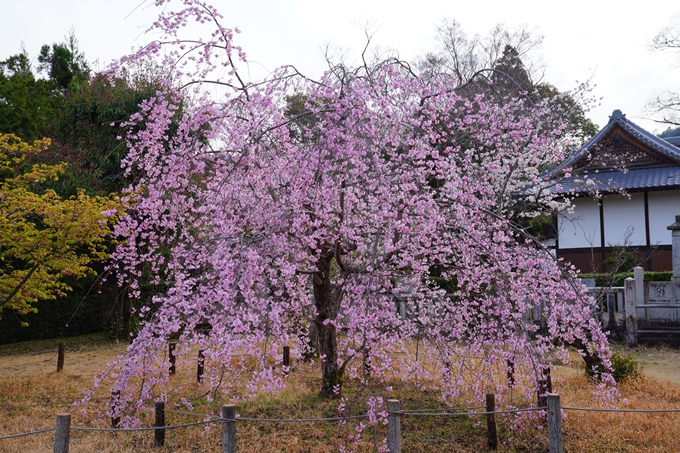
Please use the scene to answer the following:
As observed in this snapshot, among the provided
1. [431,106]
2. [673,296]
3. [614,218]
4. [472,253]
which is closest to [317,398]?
[472,253]

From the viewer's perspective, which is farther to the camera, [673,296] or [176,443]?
[673,296]

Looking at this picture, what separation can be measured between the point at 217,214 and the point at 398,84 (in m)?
2.44

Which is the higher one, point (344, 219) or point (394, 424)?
point (344, 219)

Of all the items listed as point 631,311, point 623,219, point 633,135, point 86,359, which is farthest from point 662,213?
point 86,359

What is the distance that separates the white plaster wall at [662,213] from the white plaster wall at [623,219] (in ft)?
0.86

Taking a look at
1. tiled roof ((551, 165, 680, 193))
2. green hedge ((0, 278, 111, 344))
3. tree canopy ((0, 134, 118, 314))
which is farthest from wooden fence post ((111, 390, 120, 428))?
tiled roof ((551, 165, 680, 193))

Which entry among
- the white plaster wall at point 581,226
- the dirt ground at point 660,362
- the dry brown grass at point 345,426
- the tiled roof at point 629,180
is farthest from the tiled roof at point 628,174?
the dry brown grass at point 345,426

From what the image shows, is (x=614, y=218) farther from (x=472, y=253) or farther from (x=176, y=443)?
(x=176, y=443)

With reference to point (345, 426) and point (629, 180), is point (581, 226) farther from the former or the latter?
point (345, 426)

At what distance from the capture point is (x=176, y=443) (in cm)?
668

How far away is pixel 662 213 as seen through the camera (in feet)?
61.6

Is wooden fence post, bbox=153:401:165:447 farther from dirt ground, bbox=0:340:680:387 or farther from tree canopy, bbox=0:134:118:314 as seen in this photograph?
dirt ground, bbox=0:340:680:387

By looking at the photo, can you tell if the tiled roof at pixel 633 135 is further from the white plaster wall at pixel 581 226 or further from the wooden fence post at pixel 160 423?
the wooden fence post at pixel 160 423

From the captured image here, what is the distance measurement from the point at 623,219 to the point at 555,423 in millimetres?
15924
